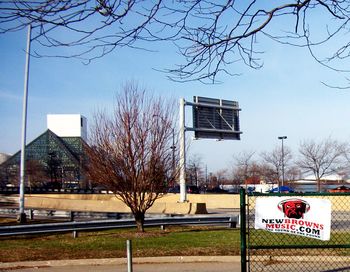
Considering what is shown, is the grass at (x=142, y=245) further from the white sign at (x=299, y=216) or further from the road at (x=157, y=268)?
the white sign at (x=299, y=216)

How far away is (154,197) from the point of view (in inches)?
640

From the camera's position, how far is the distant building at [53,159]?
96.9 m

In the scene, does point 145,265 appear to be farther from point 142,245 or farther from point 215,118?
point 215,118

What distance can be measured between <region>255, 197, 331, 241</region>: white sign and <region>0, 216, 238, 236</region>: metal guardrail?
958 centimetres

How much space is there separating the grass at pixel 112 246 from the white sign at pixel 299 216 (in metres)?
4.22

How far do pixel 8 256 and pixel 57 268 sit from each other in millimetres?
1849

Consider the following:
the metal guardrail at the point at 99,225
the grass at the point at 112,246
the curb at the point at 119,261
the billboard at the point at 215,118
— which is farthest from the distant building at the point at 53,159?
the curb at the point at 119,261

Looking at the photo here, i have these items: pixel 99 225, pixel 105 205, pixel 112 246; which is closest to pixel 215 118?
pixel 105 205

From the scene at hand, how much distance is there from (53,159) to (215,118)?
66.8 meters

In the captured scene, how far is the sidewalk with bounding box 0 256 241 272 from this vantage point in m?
9.41

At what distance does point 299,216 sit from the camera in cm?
668

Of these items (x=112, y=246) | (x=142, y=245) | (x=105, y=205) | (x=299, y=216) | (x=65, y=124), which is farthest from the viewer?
(x=65, y=124)

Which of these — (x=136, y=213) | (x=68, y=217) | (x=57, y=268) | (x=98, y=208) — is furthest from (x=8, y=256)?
(x=98, y=208)

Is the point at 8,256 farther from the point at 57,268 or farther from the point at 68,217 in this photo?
the point at 68,217
